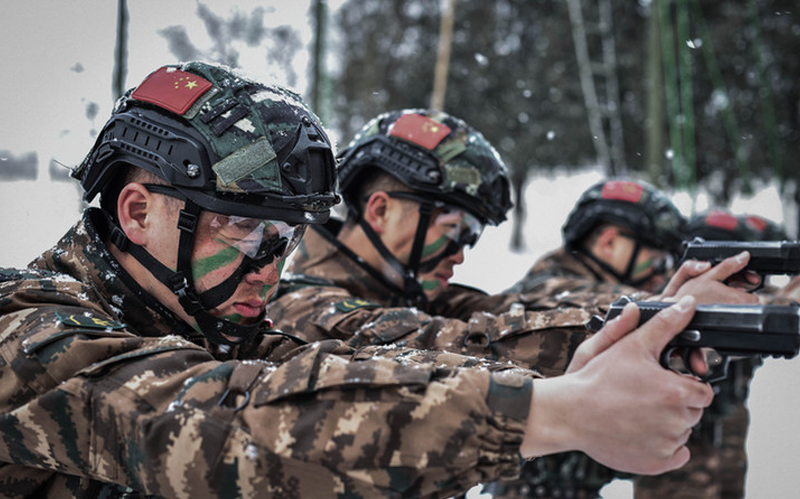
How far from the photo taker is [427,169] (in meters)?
3.04

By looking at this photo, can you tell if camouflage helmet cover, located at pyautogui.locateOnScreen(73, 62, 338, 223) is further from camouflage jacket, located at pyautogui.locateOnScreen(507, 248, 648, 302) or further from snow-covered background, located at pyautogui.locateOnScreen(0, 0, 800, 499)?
camouflage jacket, located at pyautogui.locateOnScreen(507, 248, 648, 302)

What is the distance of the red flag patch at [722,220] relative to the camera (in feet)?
19.2

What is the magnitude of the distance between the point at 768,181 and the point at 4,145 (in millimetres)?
18348

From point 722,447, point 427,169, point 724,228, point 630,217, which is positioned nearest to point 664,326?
point 427,169

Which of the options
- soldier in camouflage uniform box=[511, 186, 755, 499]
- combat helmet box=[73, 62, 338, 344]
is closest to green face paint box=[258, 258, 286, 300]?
combat helmet box=[73, 62, 338, 344]

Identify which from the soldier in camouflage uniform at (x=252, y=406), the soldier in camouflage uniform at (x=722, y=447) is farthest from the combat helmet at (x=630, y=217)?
the soldier in camouflage uniform at (x=252, y=406)

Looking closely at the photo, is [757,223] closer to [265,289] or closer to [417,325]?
[417,325]

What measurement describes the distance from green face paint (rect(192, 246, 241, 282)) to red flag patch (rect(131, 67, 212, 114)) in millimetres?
345

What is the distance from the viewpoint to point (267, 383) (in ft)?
4.42

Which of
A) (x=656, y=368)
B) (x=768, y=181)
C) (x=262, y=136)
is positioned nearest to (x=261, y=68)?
(x=262, y=136)

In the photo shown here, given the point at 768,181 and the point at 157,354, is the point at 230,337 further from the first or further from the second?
the point at 768,181

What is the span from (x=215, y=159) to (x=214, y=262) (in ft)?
0.82

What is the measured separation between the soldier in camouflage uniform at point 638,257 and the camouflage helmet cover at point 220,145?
9.04 ft

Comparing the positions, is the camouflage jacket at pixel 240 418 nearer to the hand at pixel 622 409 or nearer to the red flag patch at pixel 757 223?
the hand at pixel 622 409
